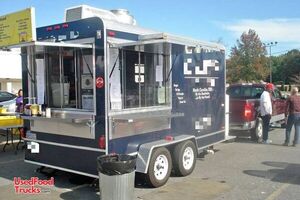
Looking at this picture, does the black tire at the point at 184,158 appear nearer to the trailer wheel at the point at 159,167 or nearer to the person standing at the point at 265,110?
the trailer wheel at the point at 159,167

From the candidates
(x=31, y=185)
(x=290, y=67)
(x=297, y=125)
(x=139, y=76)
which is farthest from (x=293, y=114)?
(x=290, y=67)

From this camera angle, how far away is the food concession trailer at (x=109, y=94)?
636 cm

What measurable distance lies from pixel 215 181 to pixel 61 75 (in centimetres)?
348

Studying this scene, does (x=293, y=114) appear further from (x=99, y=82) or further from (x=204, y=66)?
(x=99, y=82)

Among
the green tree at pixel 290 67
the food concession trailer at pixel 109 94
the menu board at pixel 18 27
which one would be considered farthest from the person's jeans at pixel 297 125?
the green tree at pixel 290 67

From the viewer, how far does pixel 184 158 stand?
7.74m

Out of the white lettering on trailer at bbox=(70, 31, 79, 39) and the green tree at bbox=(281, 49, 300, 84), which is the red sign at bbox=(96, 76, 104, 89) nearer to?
the white lettering on trailer at bbox=(70, 31, 79, 39)

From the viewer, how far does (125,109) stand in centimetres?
670

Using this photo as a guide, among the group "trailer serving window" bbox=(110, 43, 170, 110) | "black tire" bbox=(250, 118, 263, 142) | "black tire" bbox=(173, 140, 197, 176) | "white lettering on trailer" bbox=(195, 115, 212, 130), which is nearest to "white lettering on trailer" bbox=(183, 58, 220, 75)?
"trailer serving window" bbox=(110, 43, 170, 110)

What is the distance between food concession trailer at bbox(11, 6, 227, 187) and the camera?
636 cm

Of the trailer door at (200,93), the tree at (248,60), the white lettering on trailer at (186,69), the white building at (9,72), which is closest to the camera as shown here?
the trailer door at (200,93)

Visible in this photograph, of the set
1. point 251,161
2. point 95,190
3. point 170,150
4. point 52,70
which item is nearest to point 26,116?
point 52,70

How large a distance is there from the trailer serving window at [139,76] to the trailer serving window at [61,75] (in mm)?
400

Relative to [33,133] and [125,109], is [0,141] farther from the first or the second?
[125,109]
